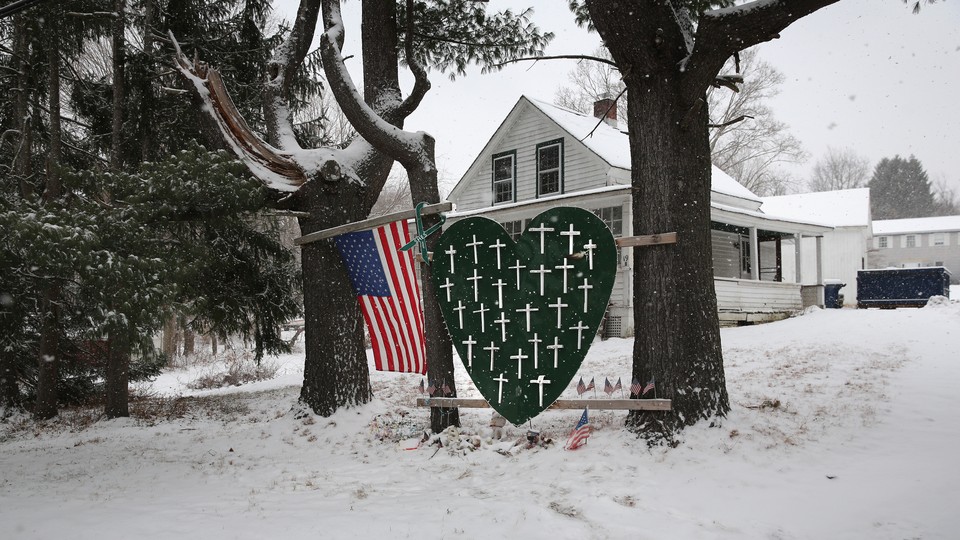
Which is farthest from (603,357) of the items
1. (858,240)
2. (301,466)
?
(858,240)

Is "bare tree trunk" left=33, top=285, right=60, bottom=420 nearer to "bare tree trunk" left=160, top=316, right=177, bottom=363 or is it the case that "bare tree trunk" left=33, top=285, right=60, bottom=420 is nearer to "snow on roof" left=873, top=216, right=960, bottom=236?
"bare tree trunk" left=160, top=316, right=177, bottom=363

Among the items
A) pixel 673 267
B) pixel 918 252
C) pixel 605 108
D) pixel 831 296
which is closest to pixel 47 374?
pixel 673 267

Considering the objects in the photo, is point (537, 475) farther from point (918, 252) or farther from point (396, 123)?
point (918, 252)

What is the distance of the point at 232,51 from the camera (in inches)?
416

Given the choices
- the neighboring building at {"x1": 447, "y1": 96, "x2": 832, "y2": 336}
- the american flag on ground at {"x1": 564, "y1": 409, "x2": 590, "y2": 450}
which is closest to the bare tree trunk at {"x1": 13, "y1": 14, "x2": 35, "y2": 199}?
the american flag on ground at {"x1": 564, "y1": 409, "x2": 590, "y2": 450}

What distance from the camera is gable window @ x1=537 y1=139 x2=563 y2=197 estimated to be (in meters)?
18.2

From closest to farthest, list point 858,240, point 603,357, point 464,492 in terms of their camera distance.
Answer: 1. point 464,492
2. point 603,357
3. point 858,240

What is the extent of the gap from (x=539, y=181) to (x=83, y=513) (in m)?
15.8

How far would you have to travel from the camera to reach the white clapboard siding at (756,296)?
16188 mm

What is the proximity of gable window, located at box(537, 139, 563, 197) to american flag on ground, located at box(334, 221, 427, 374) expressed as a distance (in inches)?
471

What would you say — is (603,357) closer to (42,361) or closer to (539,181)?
(539,181)

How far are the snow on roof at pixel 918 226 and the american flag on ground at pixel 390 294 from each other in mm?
53905

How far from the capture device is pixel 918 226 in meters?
49.2

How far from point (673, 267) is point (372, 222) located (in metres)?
3.29
